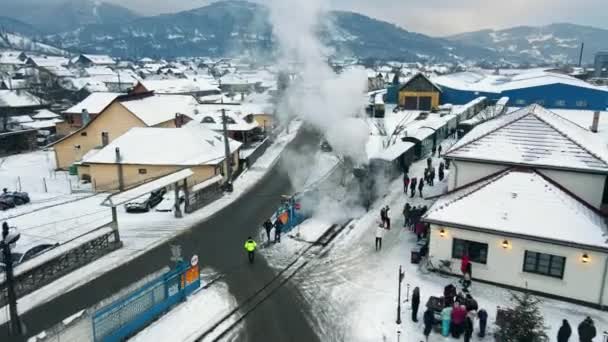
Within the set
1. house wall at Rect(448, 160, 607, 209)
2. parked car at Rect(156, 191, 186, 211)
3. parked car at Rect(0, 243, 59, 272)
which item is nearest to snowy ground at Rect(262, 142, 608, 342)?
house wall at Rect(448, 160, 607, 209)

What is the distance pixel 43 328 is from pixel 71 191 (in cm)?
2186

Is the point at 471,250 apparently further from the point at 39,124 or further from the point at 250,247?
the point at 39,124

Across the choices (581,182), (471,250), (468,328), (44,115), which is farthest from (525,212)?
(44,115)

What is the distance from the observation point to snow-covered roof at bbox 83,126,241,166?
34688 millimetres

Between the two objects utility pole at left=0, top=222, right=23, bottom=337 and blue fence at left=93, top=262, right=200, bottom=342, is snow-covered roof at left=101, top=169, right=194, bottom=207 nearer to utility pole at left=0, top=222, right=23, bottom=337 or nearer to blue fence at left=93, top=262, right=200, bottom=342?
blue fence at left=93, top=262, right=200, bottom=342

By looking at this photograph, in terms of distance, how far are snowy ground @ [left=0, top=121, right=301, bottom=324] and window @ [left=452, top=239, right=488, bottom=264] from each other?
15092mm

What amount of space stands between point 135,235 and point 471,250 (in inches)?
697

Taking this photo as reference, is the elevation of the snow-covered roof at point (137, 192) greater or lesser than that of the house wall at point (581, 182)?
lesser

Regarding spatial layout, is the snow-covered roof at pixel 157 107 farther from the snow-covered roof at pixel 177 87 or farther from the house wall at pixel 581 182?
the house wall at pixel 581 182

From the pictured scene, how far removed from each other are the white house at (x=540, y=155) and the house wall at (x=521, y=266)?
442cm

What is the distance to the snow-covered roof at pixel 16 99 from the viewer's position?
6165 cm

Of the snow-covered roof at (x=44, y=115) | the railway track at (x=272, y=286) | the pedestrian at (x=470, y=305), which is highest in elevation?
the snow-covered roof at (x=44, y=115)

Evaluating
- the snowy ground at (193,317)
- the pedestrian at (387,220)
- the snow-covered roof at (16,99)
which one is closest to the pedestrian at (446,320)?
the snowy ground at (193,317)

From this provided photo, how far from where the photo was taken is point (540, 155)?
2106 centimetres
